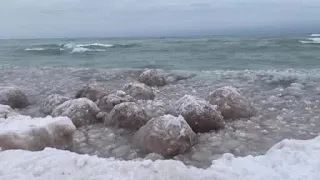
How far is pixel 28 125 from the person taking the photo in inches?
172

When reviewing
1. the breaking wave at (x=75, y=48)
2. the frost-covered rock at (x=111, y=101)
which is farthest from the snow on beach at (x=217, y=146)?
the breaking wave at (x=75, y=48)

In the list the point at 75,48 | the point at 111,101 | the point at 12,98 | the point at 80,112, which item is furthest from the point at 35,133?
the point at 75,48

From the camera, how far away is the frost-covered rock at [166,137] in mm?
4340

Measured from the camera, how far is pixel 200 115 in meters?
5.12

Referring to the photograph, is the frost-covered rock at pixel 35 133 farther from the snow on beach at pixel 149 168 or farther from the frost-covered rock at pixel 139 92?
the frost-covered rock at pixel 139 92

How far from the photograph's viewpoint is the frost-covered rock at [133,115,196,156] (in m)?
4.34

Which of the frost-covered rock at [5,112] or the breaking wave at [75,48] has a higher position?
the frost-covered rock at [5,112]

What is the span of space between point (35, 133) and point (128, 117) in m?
1.41

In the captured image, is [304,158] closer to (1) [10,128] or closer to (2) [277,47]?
(1) [10,128]

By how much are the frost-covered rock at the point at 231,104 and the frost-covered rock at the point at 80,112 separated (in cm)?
179

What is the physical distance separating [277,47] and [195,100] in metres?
16.8

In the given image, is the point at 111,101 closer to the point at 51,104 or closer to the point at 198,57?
the point at 51,104

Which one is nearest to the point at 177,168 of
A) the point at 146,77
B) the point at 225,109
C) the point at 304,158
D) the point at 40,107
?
the point at 304,158

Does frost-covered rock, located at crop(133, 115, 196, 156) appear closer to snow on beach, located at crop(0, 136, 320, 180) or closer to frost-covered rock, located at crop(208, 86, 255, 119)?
snow on beach, located at crop(0, 136, 320, 180)
